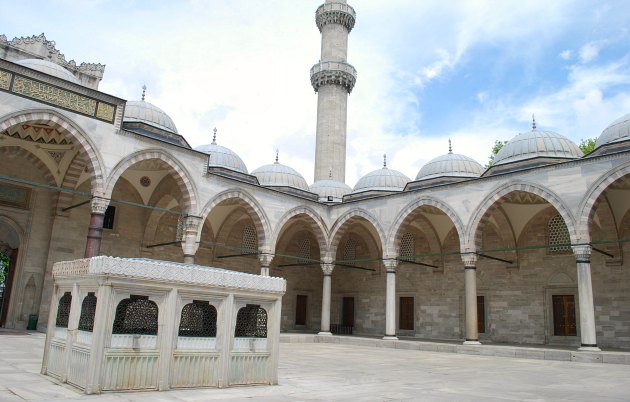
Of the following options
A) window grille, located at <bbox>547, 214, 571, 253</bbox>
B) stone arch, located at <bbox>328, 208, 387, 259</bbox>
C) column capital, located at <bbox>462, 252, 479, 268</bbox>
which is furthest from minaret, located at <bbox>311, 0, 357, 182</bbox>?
column capital, located at <bbox>462, 252, 479, 268</bbox>

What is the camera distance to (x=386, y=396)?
205 inches

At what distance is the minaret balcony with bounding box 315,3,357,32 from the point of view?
25.4 m

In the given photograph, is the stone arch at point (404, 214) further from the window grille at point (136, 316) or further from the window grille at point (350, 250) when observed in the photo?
the window grille at point (136, 316)

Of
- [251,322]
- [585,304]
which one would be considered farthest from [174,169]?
[585,304]

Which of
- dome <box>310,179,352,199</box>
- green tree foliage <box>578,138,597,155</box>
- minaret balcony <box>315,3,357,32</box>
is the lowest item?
dome <box>310,179,352,199</box>

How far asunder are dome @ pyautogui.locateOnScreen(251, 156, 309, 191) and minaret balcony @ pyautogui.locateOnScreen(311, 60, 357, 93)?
5.76 metres

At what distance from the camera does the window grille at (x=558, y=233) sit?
50.9 feet

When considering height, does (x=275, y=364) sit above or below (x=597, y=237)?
below

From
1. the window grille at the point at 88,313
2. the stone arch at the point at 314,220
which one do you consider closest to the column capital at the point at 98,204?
the stone arch at the point at 314,220

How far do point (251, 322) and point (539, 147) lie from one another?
13043mm

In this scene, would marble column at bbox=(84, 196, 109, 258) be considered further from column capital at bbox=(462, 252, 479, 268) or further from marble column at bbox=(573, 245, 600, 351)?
marble column at bbox=(573, 245, 600, 351)

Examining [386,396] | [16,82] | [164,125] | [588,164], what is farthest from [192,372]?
[164,125]

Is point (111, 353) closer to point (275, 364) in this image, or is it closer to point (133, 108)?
point (275, 364)

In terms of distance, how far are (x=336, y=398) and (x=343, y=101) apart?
21.3 meters
